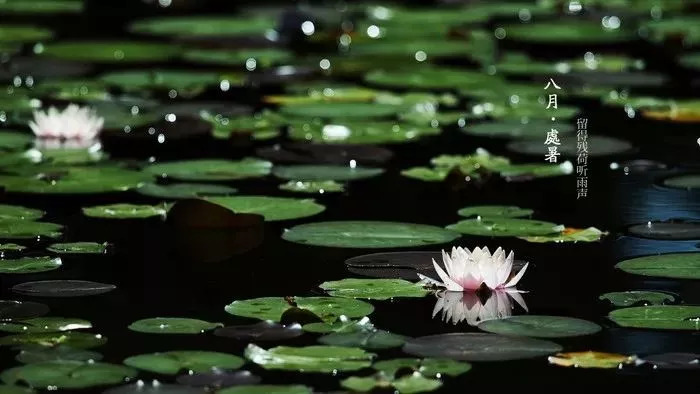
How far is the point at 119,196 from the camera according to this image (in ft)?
14.3

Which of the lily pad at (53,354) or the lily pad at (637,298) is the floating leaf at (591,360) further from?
the lily pad at (53,354)

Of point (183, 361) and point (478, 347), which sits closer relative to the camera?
point (183, 361)

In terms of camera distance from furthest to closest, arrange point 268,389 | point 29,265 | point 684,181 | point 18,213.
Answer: point 684,181 < point 18,213 < point 29,265 < point 268,389

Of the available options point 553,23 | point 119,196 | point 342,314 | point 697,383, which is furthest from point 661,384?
point 553,23

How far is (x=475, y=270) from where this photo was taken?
11.1 ft

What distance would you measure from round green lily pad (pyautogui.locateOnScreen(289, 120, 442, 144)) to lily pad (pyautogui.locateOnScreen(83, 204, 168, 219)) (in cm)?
108

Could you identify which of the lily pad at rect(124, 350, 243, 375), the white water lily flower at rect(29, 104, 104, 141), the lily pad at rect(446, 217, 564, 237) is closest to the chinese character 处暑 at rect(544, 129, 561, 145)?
the lily pad at rect(446, 217, 564, 237)

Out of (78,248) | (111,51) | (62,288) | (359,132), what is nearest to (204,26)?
(111,51)

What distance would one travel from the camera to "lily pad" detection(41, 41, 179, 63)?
679 centimetres

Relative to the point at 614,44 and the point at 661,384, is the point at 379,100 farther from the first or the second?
the point at 661,384

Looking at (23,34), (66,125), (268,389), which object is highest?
(23,34)

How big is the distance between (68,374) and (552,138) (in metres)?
2.67

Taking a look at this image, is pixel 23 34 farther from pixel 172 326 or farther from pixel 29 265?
pixel 172 326

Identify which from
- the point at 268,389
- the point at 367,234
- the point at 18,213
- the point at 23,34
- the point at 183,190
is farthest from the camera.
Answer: the point at 23,34
